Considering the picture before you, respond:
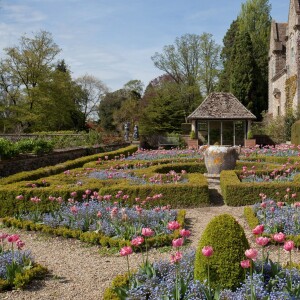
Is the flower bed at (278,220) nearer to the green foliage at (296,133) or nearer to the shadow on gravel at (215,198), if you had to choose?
the shadow on gravel at (215,198)

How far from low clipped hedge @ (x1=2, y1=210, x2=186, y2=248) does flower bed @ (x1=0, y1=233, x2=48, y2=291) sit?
1.38 meters

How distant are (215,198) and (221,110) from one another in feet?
65.1

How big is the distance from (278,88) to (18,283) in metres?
32.1

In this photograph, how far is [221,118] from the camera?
28922mm

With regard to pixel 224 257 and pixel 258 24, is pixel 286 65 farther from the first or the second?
pixel 224 257

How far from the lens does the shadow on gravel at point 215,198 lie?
9.95m

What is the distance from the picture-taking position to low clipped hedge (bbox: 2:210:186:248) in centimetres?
640

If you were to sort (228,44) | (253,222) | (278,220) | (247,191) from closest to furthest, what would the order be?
1. (278,220)
2. (253,222)
3. (247,191)
4. (228,44)

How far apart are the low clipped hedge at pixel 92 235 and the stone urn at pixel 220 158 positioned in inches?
227

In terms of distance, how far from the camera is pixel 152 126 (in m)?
35.2

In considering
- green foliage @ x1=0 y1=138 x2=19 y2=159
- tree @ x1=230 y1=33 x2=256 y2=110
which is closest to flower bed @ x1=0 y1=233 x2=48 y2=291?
green foliage @ x1=0 y1=138 x2=19 y2=159

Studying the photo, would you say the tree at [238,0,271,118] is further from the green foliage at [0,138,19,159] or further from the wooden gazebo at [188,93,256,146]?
the green foliage at [0,138,19,159]

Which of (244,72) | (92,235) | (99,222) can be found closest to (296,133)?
(244,72)

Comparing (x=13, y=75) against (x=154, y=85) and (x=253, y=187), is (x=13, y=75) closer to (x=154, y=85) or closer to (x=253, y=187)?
(x=154, y=85)
